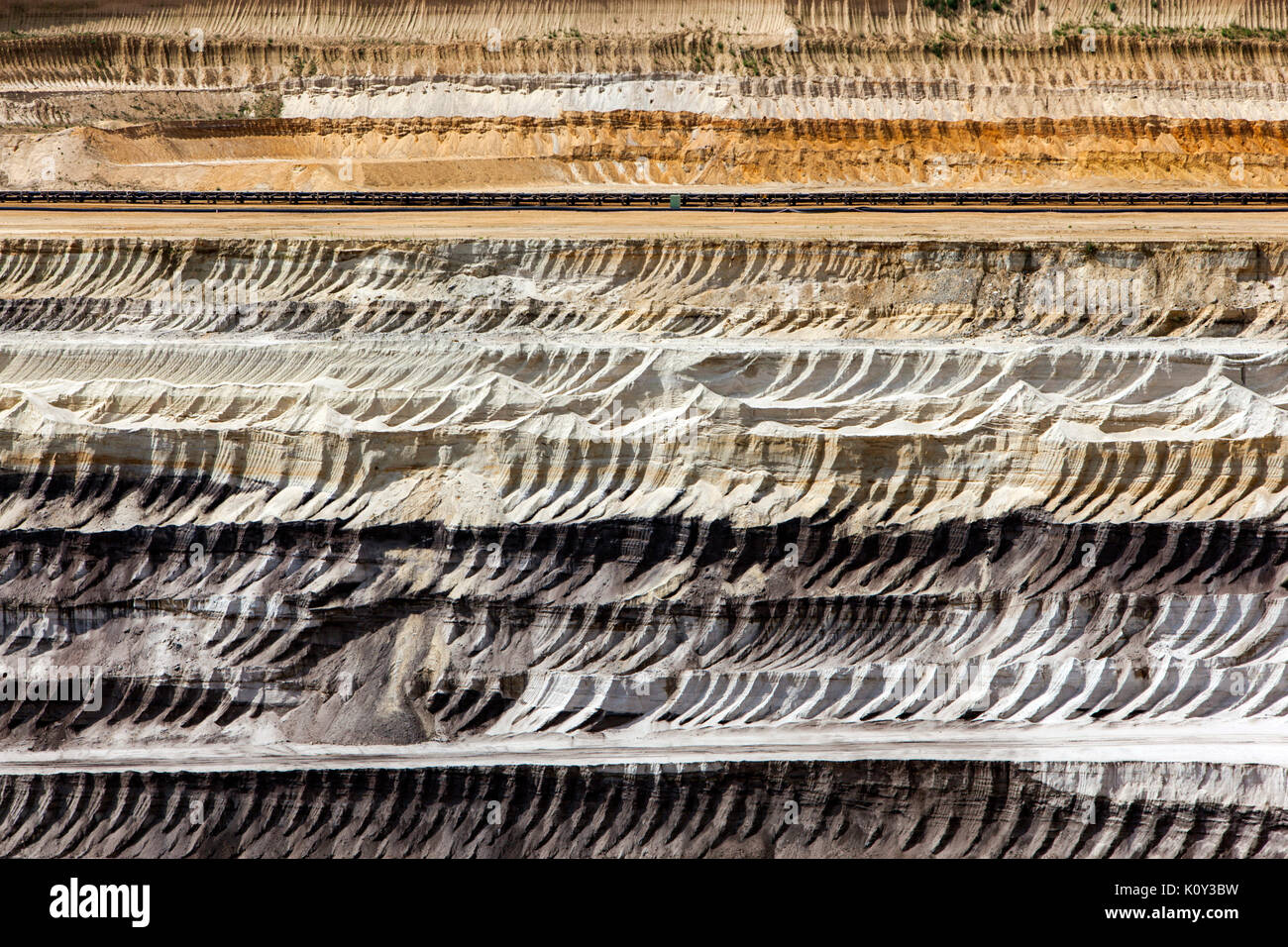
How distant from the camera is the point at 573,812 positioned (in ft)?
51.6

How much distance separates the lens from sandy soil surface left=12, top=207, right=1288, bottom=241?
19359mm

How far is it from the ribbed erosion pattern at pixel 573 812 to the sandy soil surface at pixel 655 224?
11264 millimetres

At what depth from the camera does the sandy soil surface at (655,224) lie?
1936cm

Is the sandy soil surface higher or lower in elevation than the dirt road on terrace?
higher

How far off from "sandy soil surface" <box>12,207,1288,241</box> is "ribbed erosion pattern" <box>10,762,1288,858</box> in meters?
11.3

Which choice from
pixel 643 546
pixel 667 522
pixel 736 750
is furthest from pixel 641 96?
pixel 736 750

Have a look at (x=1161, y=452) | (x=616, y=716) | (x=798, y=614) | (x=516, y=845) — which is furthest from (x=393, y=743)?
(x=1161, y=452)

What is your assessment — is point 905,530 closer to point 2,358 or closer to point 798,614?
point 798,614

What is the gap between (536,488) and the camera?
17.5 meters

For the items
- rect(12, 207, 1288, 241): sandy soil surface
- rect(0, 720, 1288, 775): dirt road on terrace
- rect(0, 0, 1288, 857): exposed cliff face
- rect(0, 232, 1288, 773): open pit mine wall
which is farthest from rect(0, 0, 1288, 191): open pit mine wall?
rect(0, 720, 1288, 775): dirt road on terrace

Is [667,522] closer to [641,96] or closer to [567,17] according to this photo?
[641,96]

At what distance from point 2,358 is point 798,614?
55.9 feet

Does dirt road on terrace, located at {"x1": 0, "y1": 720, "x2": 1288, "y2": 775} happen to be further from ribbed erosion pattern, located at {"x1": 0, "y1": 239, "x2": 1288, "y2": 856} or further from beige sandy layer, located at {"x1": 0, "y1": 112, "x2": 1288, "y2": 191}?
beige sandy layer, located at {"x1": 0, "y1": 112, "x2": 1288, "y2": 191}

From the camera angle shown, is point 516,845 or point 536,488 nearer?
point 516,845
